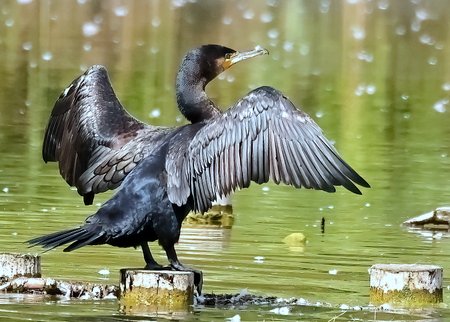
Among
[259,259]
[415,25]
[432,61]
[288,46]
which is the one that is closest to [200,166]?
[259,259]

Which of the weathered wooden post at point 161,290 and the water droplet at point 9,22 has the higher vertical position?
the water droplet at point 9,22

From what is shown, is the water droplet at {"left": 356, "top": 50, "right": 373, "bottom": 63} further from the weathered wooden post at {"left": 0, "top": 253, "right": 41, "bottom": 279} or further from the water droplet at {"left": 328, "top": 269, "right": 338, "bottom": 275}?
the weathered wooden post at {"left": 0, "top": 253, "right": 41, "bottom": 279}

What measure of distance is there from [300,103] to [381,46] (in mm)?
10589

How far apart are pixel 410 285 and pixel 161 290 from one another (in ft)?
4.26

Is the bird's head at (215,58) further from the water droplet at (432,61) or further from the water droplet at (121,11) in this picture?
the water droplet at (121,11)

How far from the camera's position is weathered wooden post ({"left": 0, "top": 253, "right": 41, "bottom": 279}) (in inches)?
316

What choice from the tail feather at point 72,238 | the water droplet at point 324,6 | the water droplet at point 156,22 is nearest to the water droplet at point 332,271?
the tail feather at point 72,238

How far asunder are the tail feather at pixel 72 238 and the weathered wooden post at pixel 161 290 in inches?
11.0

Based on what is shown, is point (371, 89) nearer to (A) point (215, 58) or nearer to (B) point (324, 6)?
(A) point (215, 58)

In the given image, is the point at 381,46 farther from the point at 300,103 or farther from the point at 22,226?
the point at 22,226

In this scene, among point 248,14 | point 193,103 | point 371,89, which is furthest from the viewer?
point 248,14

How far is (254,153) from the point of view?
7.89 m

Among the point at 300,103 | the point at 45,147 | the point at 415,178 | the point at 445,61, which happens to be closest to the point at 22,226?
the point at 45,147

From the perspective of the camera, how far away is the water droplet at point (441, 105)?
20.2m
